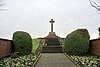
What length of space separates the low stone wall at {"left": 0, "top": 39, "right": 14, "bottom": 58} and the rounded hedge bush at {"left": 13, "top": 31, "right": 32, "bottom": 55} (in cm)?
51

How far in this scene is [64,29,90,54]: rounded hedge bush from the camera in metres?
19.8

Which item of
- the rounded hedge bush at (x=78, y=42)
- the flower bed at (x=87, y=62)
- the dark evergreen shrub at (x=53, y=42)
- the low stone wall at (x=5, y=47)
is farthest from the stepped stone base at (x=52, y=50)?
the flower bed at (x=87, y=62)

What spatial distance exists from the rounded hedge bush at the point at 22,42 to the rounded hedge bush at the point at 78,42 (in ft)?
11.7

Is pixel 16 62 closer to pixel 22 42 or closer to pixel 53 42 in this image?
pixel 22 42

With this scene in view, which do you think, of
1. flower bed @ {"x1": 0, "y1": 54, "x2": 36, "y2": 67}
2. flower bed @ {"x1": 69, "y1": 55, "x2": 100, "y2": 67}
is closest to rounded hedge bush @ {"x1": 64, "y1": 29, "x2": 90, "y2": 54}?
flower bed @ {"x1": 69, "y1": 55, "x2": 100, "y2": 67}

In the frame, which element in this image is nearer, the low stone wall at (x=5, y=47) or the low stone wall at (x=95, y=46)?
the low stone wall at (x=5, y=47)

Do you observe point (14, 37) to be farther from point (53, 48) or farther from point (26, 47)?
point (53, 48)

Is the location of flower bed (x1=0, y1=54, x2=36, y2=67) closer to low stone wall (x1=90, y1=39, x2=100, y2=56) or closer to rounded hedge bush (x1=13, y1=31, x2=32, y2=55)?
rounded hedge bush (x1=13, y1=31, x2=32, y2=55)

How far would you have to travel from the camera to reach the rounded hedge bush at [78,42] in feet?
64.8

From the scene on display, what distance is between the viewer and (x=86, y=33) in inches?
820

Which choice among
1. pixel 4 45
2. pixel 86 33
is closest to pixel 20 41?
pixel 4 45

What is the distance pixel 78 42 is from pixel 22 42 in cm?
498

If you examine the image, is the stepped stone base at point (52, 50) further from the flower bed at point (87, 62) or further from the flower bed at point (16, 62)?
the flower bed at point (16, 62)

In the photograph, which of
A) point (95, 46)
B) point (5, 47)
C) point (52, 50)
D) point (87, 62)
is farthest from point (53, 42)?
point (87, 62)
